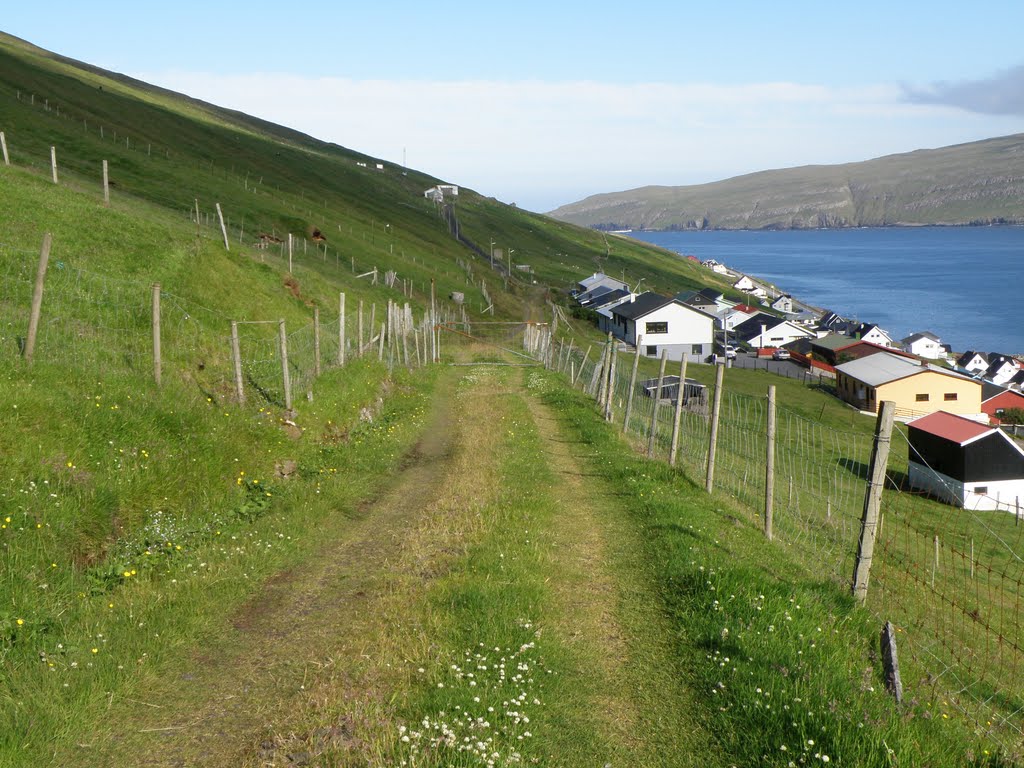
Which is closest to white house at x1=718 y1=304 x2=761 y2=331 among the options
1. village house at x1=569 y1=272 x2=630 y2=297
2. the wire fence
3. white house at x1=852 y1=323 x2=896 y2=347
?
village house at x1=569 y1=272 x2=630 y2=297

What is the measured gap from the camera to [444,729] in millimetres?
6285

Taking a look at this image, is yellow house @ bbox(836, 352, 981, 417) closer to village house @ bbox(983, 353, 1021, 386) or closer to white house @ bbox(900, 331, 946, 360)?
village house @ bbox(983, 353, 1021, 386)

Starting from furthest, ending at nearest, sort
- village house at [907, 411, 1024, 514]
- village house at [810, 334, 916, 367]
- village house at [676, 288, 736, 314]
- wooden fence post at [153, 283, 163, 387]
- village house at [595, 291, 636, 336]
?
village house at [676, 288, 736, 314]
village house at [595, 291, 636, 336]
village house at [810, 334, 916, 367]
village house at [907, 411, 1024, 514]
wooden fence post at [153, 283, 163, 387]

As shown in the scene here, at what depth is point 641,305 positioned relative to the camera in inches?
4008

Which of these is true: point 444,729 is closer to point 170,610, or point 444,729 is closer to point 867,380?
point 170,610

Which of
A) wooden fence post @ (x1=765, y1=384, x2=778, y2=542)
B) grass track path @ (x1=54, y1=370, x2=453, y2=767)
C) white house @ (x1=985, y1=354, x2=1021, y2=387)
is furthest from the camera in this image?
white house @ (x1=985, y1=354, x2=1021, y2=387)

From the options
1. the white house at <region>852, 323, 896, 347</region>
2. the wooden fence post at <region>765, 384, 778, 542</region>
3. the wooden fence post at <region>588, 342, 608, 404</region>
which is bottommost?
the white house at <region>852, 323, 896, 347</region>

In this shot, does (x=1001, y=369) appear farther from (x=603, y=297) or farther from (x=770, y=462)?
(x=770, y=462)

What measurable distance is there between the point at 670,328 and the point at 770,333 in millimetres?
32284

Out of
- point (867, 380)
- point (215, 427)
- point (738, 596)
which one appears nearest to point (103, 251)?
point (215, 427)

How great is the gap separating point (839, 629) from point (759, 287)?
7814 inches

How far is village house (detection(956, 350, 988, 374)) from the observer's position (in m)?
109

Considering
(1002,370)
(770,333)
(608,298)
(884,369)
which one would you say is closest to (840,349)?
(884,369)

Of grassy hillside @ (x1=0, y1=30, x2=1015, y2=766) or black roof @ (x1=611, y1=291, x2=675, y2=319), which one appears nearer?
grassy hillside @ (x1=0, y1=30, x2=1015, y2=766)
